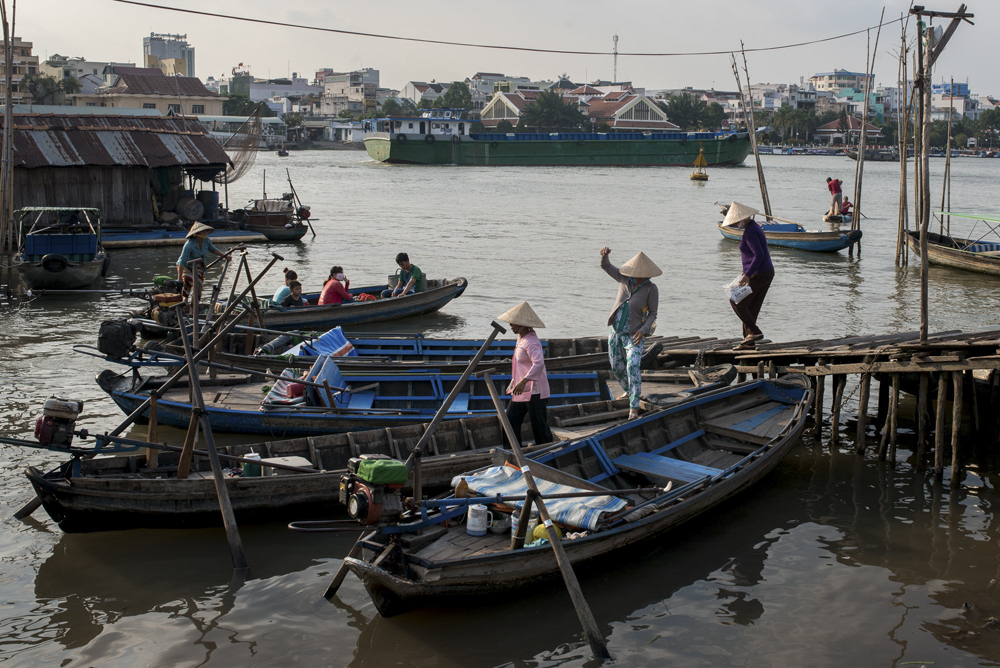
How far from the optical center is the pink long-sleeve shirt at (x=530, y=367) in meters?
7.64

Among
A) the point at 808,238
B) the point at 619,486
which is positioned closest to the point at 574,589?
the point at 619,486

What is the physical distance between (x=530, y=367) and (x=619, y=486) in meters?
1.40

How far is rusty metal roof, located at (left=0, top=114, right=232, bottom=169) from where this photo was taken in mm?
23389

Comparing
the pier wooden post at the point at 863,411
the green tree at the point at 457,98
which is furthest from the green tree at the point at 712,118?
the pier wooden post at the point at 863,411

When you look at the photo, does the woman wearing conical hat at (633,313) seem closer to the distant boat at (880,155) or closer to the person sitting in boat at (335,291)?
the person sitting in boat at (335,291)

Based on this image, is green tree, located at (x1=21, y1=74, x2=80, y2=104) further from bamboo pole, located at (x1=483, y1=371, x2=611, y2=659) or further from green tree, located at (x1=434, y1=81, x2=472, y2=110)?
bamboo pole, located at (x1=483, y1=371, x2=611, y2=659)

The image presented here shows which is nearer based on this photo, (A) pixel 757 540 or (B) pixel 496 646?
(B) pixel 496 646

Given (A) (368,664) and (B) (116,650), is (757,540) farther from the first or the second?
(B) (116,650)

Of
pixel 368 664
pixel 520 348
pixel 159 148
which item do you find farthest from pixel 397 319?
pixel 159 148

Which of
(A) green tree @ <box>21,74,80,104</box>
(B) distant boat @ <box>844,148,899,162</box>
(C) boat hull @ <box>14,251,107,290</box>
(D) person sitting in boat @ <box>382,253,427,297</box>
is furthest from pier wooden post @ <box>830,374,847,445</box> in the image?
(B) distant boat @ <box>844,148,899,162</box>

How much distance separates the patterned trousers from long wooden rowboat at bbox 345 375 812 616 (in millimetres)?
331

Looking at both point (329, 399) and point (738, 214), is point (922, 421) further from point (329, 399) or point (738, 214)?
point (329, 399)

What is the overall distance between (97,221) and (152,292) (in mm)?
6015

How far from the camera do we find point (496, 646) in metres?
5.95
